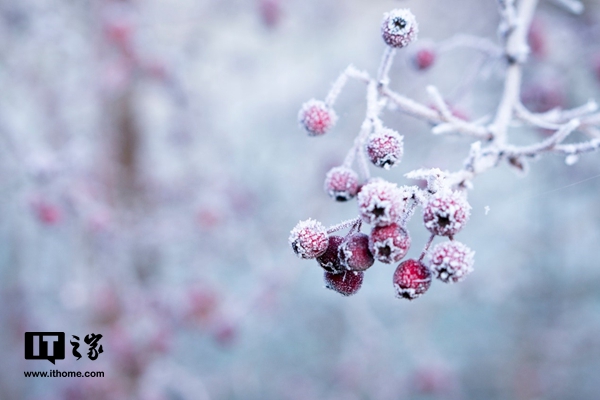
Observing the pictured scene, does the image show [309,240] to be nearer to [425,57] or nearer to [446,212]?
[446,212]

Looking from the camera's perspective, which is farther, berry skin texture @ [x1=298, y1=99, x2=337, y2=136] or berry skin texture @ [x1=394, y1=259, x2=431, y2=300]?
berry skin texture @ [x1=298, y1=99, x2=337, y2=136]

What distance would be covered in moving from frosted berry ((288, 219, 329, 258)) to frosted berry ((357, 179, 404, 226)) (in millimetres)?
122

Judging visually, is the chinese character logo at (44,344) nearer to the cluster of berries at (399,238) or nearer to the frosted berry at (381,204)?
the cluster of berries at (399,238)

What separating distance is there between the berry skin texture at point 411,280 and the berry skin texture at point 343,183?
0.22m

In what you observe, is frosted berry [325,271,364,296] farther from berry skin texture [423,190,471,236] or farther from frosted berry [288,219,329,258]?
berry skin texture [423,190,471,236]

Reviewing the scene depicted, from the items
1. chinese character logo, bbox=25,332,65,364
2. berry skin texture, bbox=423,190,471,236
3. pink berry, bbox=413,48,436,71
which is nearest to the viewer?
berry skin texture, bbox=423,190,471,236

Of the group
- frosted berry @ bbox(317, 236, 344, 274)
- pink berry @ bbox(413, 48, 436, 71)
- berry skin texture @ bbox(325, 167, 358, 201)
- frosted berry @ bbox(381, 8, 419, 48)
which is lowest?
frosted berry @ bbox(317, 236, 344, 274)

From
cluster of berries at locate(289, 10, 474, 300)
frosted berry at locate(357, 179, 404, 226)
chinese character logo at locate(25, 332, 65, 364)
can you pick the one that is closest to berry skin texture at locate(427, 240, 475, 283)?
cluster of berries at locate(289, 10, 474, 300)

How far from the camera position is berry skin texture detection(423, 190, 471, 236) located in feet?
3.19

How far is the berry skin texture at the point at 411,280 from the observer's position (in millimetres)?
1060

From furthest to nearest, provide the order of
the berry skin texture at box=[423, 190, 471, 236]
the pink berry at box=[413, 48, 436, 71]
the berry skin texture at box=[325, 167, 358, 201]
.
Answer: the pink berry at box=[413, 48, 436, 71], the berry skin texture at box=[325, 167, 358, 201], the berry skin texture at box=[423, 190, 471, 236]

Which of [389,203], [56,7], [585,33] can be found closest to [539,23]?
[585,33]

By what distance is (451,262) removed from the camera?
102 centimetres

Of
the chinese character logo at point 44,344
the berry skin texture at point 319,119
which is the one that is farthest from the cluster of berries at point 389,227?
the chinese character logo at point 44,344
